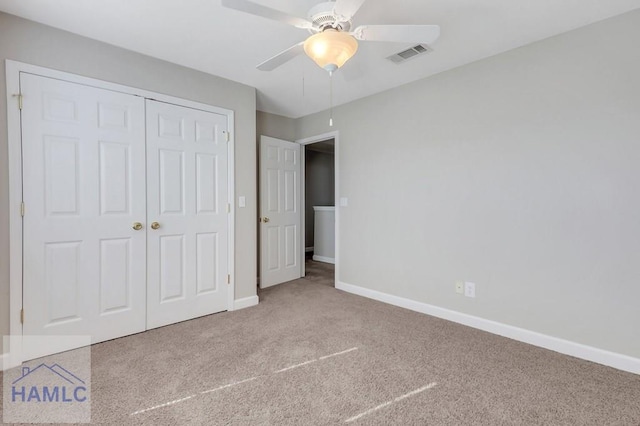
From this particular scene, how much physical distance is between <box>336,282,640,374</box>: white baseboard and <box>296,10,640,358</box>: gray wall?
0.05m

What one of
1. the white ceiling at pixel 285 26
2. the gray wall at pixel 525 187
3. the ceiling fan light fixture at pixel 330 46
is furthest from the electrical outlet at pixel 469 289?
the ceiling fan light fixture at pixel 330 46

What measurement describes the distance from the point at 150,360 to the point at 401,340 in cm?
189

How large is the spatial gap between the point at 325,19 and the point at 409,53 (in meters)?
1.25

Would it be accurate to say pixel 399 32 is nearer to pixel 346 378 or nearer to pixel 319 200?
pixel 346 378

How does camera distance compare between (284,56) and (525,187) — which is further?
(525,187)

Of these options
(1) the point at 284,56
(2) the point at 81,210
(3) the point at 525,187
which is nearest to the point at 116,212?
(2) the point at 81,210

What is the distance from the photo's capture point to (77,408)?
162 centimetres

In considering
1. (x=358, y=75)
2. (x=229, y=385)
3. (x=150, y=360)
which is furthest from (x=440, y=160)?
(x=150, y=360)

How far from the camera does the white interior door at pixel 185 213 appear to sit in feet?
8.70

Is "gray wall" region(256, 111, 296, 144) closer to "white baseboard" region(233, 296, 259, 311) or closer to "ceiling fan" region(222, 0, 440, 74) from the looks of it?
"white baseboard" region(233, 296, 259, 311)

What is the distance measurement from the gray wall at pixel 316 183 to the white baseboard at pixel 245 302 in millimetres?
3468

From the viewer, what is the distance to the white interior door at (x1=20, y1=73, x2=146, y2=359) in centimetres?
212

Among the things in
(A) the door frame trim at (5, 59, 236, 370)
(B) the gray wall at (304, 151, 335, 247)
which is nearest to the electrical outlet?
(A) the door frame trim at (5, 59, 236, 370)

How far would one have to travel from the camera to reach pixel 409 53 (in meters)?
2.49
